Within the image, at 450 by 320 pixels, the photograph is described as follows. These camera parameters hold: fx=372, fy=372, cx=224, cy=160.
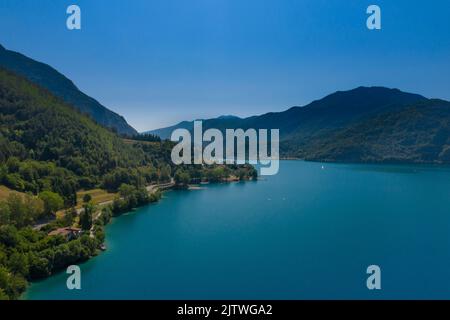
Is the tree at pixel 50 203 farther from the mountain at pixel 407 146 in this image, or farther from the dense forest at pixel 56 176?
the mountain at pixel 407 146

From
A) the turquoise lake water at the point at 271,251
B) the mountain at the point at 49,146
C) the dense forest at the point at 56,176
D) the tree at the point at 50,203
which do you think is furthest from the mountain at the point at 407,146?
the tree at the point at 50,203

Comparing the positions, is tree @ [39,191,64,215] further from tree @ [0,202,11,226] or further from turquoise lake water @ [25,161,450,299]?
tree @ [0,202,11,226]

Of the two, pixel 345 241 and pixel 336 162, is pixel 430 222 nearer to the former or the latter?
pixel 345 241

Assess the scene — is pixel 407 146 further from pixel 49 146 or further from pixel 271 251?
pixel 271 251

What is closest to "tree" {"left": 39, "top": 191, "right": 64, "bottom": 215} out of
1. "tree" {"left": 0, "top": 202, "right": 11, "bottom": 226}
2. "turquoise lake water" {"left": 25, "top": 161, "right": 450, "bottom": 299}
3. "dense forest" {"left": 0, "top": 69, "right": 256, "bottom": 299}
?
"dense forest" {"left": 0, "top": 69, "right": 256, "bottom": 299}

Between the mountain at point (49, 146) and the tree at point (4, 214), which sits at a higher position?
the mountain at point (49, 146)

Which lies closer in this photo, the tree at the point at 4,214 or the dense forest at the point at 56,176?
the dense forest at the point at 56,176

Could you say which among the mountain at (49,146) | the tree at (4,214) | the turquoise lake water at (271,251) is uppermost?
the mountain at (49,146)
